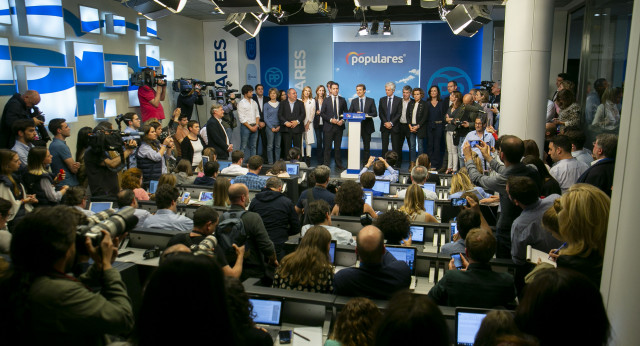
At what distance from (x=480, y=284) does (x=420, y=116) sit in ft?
24.5

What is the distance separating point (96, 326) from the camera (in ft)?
6.20

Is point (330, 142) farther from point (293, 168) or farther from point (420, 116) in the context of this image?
point (293, 168)

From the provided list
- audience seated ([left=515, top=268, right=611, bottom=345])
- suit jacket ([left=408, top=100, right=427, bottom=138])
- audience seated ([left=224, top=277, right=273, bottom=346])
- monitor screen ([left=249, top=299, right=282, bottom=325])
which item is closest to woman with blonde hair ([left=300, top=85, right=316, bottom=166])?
suit jacket ([left=408, top=100, right=427, bottom=138])

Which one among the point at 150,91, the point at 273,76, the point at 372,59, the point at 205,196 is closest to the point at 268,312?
Answer: the point at 205,196

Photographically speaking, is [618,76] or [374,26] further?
[374,26]

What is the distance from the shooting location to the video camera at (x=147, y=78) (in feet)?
29.6

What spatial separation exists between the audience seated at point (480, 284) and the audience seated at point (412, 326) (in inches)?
52.7

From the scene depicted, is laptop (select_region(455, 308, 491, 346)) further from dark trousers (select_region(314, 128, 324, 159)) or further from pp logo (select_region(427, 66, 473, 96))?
pp logo (select_region(427, 66, 473, 96))

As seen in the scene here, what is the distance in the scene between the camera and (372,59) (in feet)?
39.9

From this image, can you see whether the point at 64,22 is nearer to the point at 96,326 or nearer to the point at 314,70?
the point at 314,70

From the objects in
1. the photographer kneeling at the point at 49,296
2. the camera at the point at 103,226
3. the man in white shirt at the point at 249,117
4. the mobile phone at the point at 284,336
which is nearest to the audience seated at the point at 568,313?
the mobile phone at the point at 284,336

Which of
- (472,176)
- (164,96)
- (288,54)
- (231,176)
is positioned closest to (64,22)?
(164,96)

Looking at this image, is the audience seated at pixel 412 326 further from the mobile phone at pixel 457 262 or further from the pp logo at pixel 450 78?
the pp logo at pixel 450 78

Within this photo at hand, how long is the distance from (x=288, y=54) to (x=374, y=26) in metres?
2.90
